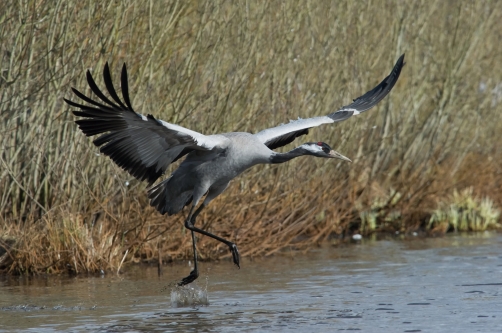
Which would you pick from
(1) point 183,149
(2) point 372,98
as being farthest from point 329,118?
(1) point 183,149

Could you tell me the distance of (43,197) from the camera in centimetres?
1080

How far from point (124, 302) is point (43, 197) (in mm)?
2584

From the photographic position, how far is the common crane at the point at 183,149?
823cm

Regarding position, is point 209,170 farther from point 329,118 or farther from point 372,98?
point 372,98

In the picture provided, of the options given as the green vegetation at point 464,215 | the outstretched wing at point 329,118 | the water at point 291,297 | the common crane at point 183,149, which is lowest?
the water at point 291,297

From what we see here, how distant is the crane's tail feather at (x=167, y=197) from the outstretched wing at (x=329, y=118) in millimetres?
1002

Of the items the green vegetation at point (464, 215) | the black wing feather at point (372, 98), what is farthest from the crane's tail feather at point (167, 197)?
the green vegetation at point (464, 215)

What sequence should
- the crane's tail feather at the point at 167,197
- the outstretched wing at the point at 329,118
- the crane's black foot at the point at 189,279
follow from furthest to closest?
the crane's tail feather at the point at 167,197, the outstretched wing at the point at 329,118, the crane's black foot at the point at 189,279

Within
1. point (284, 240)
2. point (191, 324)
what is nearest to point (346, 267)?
point (284, 240)

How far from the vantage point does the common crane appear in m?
8.23

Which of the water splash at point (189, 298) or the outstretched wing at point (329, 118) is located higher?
the outstretched wing at point (329, 118)

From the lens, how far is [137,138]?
8.63 metres

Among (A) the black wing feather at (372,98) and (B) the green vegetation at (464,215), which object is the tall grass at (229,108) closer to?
(B) the green vegetation at (464,215)

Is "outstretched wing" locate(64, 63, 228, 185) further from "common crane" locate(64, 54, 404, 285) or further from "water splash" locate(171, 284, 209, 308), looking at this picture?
"water splash" locate(171, 284, 209, 308)
